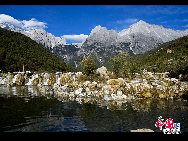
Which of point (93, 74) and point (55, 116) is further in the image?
point (93, 74)

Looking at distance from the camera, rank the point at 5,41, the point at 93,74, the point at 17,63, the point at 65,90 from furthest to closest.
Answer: the point at 5,41 → the point at 17,63 → the point at 93,74 → the point at 65,90

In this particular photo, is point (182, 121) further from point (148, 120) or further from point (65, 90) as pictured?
point (65, 90)

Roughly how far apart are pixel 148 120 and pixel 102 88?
3475cm

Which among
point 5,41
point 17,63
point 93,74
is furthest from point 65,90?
point 5,41

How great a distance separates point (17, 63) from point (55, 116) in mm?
141479

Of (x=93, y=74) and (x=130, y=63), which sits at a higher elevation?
(x=130, y=63)

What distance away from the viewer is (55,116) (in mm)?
34562
